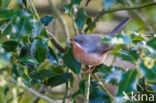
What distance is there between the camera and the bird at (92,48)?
65.4 inches

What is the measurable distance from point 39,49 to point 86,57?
46 centimetres

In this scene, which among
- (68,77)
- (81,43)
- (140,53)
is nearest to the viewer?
(140,53)

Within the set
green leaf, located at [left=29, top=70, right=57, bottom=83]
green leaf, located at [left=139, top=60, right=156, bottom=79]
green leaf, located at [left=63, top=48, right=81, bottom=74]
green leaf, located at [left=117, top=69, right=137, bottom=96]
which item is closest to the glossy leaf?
green leaf, located at [left=29, top=70, right=57, bottom=83]

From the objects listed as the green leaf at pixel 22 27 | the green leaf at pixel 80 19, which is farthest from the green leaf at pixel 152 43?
the green leaf at pixel 80 19

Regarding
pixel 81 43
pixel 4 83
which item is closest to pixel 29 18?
pixel 4 83

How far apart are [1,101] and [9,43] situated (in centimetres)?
34

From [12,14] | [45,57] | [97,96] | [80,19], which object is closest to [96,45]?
[80,19]

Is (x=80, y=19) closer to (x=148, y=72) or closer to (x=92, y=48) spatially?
(x=92, y=48)

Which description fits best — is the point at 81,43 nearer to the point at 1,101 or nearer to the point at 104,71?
the point at 104,71

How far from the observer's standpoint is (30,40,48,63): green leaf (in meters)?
1.34

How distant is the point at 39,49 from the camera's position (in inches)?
53.1

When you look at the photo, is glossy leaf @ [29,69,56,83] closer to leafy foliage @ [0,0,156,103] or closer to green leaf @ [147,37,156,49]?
leafy foliage @ [0,0,156,103]

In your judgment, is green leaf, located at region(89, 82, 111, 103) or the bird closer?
green leaf, located at region(89, 82, 111, 103)

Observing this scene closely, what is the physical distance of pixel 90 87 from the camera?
1.55 meters
